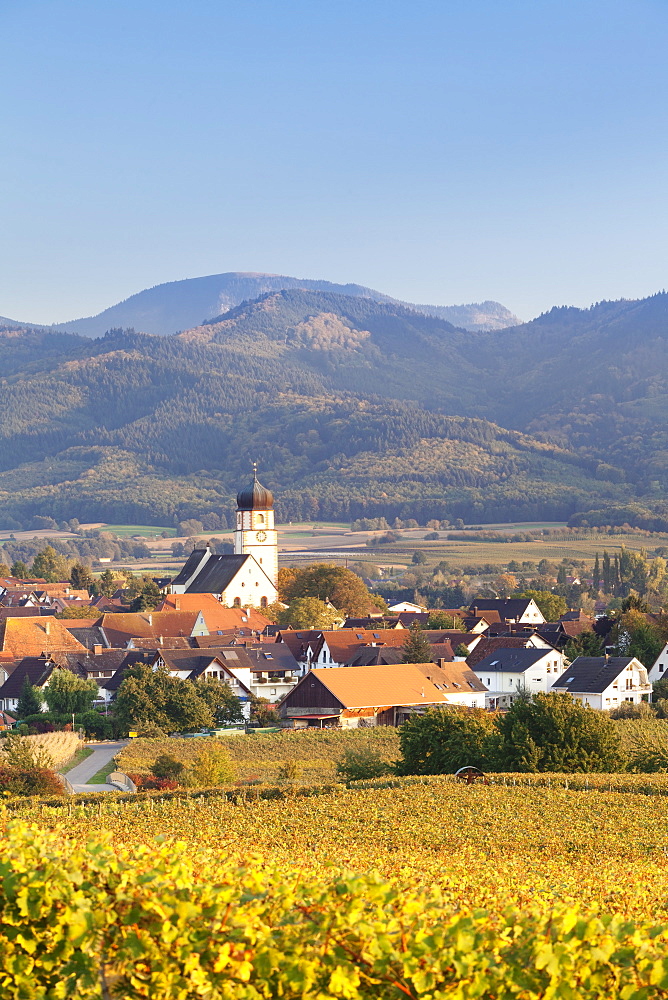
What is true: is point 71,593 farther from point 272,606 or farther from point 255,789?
point 255,789

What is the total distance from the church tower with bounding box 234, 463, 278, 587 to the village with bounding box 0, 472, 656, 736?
18.1 m

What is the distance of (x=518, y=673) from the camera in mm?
66062

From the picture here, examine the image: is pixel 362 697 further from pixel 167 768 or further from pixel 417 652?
pixel 167 768

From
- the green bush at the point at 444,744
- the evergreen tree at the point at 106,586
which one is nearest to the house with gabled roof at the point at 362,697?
the green bush at the point at 444,744

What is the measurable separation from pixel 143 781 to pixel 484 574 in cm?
13642

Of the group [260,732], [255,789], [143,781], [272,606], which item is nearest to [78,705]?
[260,732]

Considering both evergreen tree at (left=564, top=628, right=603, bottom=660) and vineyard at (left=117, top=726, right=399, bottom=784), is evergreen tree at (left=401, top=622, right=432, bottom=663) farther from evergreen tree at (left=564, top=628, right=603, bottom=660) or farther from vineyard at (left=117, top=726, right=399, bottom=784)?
vineyard at (left=117, top=726, right=399, bottom=784)

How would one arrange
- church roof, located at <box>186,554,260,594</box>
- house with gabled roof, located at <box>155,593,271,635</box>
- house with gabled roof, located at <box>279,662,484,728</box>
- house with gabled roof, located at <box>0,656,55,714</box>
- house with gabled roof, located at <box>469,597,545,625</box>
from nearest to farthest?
Answer: house with gabled roof, located at <box>279,662,484,728</box> → house with gabled roof, located at <box>0,656,55,714</box> → house with gabled roof, located at <box>155,593,271,635</box> → house with gabled roof, located at <box>469,597,545,625</box> → church roof, located at <box>186,554,260,594</box>

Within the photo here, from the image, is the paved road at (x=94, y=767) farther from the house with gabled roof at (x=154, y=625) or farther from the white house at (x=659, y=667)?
the white house at (x=659, y=667)

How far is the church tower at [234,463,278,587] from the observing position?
113375mm

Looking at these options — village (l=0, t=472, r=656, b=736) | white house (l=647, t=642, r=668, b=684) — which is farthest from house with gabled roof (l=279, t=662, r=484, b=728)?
white house (l=647, t=642, r=668, b=684)

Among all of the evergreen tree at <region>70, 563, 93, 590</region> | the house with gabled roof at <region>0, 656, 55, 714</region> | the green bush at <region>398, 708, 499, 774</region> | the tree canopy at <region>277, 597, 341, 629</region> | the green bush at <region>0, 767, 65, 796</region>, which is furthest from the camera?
the evergreen tree at <region>70, 563, 93, 590</region>

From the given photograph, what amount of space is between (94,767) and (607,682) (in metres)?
27.6

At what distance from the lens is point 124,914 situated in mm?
7266
